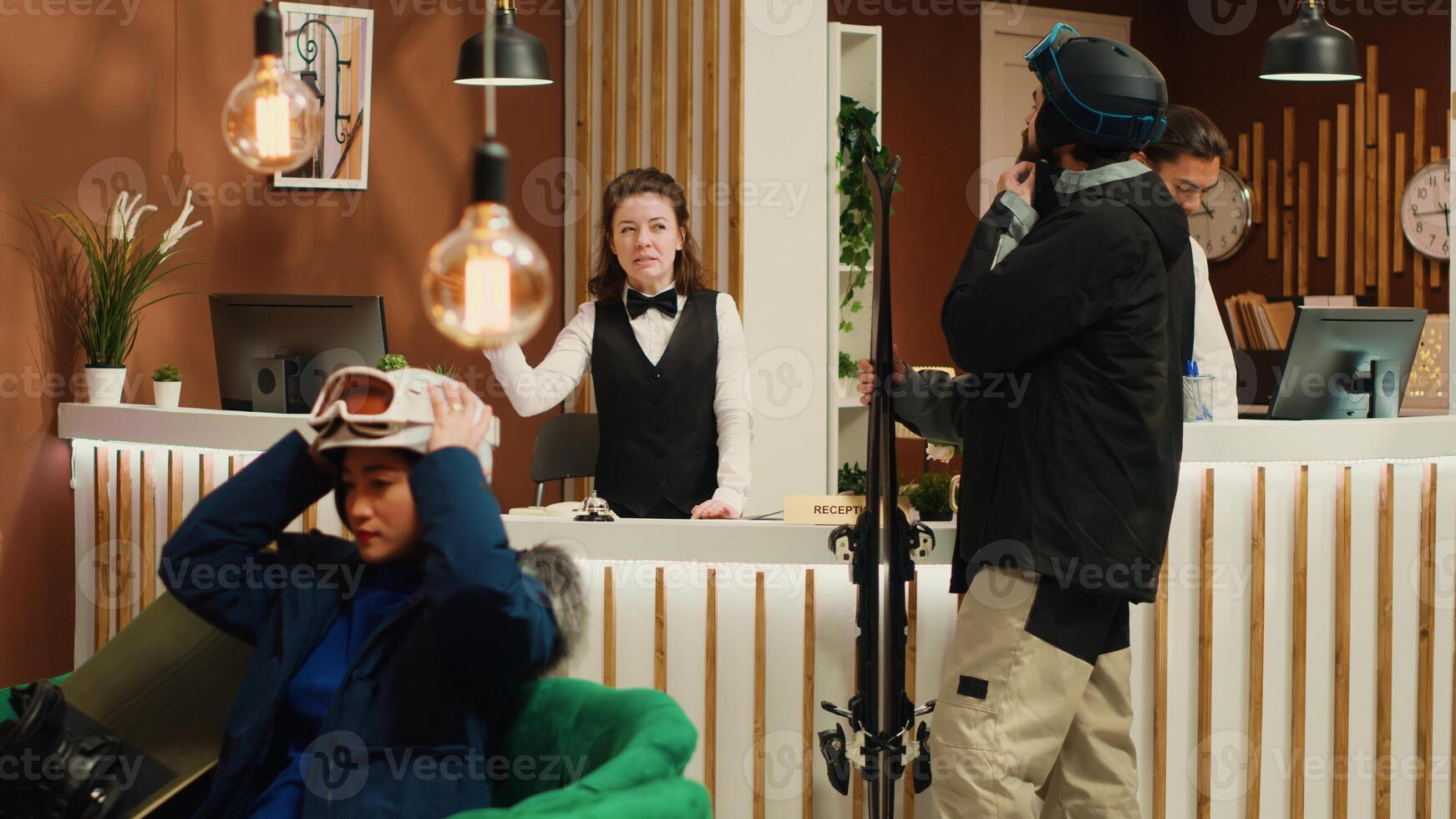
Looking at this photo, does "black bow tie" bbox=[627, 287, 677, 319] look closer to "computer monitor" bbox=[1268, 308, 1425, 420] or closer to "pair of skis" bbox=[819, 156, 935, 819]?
"pair of skis" bbox=[819, 156, 935, 819]

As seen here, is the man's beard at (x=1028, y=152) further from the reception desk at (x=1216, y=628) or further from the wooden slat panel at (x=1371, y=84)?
the wooden slat panel at (x=1371, y=84)

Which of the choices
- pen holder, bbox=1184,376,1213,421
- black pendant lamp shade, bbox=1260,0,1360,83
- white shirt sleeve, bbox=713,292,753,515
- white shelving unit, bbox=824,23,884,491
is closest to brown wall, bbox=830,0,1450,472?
white shelving unit, bbox=824,23,884,491

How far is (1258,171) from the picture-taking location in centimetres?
762

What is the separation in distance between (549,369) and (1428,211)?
5101 millimetres

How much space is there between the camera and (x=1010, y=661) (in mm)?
2336

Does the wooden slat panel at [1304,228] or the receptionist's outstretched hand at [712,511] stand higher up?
the wooden slat panel at [1304,228]

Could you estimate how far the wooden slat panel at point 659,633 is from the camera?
2881 millimetres

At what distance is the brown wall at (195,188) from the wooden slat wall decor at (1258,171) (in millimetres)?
4059

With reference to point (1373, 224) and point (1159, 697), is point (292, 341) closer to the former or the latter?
point (1159, 697)

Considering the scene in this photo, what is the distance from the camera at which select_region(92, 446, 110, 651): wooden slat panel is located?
414 centimetres

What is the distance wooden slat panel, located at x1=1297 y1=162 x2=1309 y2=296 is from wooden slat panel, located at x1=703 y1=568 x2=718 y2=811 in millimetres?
5479

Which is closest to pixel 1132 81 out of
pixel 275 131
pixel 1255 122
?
pixel 275 131

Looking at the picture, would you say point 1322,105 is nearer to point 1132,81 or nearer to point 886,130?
point 886,130

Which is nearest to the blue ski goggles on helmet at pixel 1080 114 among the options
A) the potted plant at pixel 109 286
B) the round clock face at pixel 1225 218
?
the potted plant at pixel 109 286
